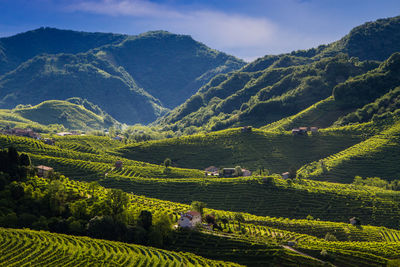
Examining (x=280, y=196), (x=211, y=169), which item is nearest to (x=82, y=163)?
(x=211, y=169)

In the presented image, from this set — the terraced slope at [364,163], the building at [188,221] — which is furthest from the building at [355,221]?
the building at [188,221]

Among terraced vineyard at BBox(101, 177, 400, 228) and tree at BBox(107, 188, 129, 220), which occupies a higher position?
tree at BBox(107, 188, 129, 220)

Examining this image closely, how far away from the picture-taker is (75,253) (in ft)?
247

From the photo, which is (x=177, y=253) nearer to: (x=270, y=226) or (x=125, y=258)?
(x=125, y=258)

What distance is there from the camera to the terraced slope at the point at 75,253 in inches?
2840

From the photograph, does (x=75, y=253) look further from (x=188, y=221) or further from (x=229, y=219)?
(x=229, y=219)

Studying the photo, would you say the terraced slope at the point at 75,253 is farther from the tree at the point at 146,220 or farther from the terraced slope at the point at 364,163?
the terraced slope at the point at 364,163

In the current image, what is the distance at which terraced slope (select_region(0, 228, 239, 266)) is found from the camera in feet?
237

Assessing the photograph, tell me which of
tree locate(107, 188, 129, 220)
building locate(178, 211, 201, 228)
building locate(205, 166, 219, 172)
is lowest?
building locate(178, 211, 201, 228)

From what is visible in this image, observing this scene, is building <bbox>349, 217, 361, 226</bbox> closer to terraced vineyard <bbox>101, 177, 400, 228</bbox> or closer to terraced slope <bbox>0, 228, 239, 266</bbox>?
terraced vineyard <bbox>101, 177, 400, 228</bbox>

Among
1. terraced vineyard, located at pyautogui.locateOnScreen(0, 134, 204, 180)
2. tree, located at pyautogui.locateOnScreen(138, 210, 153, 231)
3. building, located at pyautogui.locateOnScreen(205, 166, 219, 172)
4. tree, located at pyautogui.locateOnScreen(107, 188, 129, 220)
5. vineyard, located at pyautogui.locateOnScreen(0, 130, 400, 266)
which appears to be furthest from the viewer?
building, located at pyautogui.locateOnScreen(205, 166, 219, 172)

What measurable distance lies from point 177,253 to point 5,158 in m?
58.4

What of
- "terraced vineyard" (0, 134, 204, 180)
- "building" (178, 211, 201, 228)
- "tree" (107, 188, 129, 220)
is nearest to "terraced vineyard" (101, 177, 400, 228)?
"terraced vineyard" (0, 134, 204, 180)

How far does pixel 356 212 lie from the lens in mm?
129250
